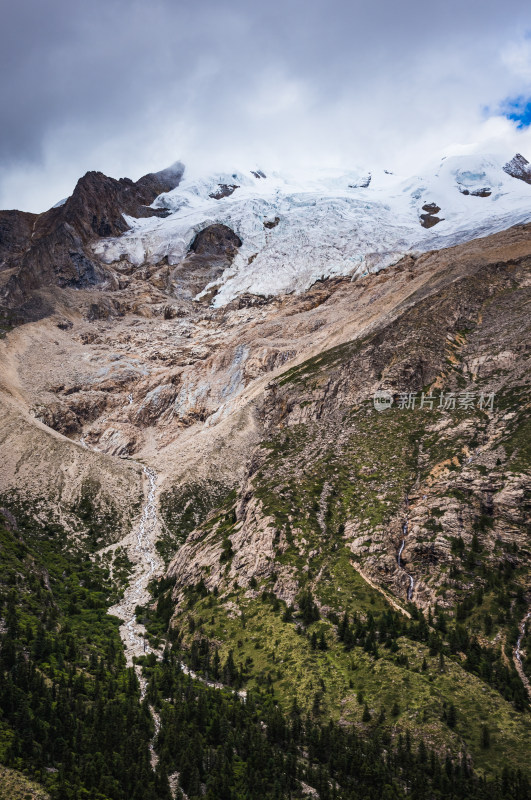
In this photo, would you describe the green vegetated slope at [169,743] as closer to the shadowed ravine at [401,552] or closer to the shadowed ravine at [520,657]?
the shadowed ravine at [520,657]

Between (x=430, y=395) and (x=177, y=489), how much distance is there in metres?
57.1

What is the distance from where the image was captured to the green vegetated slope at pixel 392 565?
60625mm

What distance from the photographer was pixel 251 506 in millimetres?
96688

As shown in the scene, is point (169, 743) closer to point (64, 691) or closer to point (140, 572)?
point (64, 691)

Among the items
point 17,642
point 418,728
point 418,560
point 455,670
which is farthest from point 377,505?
point 17,642

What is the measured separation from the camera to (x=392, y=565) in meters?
78.9

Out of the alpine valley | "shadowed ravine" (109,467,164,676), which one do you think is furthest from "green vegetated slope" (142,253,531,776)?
"shadowed ravine" (109,467,164,676)

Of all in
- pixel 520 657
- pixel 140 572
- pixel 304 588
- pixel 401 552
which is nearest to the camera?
pixel 520 657

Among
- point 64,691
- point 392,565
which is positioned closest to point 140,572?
point 64,691

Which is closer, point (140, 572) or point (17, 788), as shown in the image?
point (17, 788)

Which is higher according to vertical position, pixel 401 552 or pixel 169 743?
pixel 401 552

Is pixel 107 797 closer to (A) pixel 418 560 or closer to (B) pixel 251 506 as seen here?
(A) pixel 418 560

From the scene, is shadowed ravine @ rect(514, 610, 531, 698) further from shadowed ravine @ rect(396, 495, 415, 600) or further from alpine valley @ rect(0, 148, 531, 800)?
shadowed ravine @ rect(396, 495, 415, 600)

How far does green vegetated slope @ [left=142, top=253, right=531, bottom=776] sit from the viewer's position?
6062 cm
